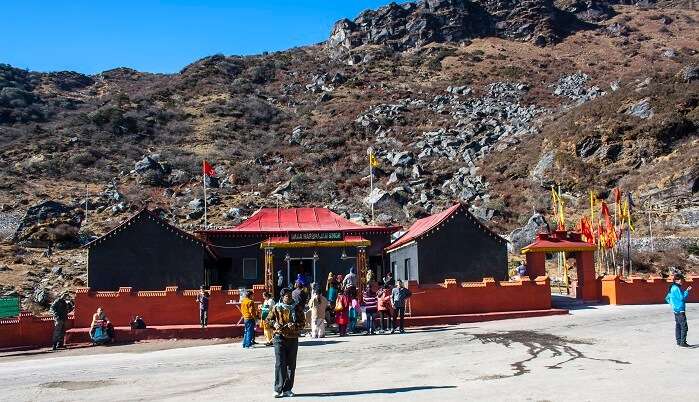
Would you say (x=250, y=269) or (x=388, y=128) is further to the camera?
(x=388, y=128)

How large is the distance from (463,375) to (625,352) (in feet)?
14.4

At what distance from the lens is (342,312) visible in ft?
63.9

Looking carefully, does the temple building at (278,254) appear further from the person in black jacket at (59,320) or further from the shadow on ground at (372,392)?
the shadow on ground at (372,392)

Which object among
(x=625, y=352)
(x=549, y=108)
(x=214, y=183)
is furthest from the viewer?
(x=549, y=108)

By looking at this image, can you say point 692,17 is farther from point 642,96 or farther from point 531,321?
point 531,321

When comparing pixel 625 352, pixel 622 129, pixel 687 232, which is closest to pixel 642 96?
pixel 622 129

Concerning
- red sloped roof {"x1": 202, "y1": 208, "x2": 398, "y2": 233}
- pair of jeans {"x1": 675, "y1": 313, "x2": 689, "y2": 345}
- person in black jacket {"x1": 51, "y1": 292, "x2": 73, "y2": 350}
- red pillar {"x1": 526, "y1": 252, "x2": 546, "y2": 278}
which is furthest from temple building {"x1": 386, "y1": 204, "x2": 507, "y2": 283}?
person in black jacket {"x1": 51, "y1": 292, "x2": 73, "y2": 350}

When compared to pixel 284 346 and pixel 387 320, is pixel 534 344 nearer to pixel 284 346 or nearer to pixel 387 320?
pixel 387 320

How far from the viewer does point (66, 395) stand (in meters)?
11.4

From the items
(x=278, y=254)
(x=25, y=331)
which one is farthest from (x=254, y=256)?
(x=25, y=331)

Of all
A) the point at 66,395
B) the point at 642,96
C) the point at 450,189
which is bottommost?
the point at 66,395

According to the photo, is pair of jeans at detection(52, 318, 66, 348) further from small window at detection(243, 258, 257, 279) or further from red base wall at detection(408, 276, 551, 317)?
red base wall at detection(408, 276, 551, 317)

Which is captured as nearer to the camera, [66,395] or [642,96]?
[66,395]

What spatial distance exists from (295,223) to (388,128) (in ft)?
150
